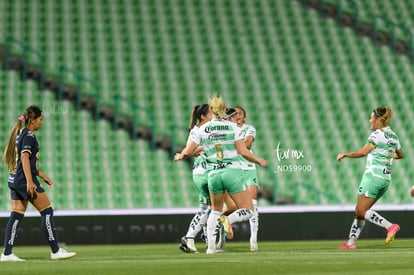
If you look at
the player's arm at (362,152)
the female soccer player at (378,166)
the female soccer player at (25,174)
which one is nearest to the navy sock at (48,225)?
the female soccer player at (25,174)

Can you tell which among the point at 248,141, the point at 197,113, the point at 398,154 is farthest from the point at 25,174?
the point at 398,154

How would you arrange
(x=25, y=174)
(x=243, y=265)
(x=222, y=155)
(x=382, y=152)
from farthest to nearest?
1. (x=382, y=152)
2. (x=222, y=155)
3. (x=25, y=174)
4. (x=243, y=265)

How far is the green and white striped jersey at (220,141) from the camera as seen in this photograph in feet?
48.5

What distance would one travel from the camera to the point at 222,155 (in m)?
14.8

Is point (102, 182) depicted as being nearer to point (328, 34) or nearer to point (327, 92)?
point (327, 92)

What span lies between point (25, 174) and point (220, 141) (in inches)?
107

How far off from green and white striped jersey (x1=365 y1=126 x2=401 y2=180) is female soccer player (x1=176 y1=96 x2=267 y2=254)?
2379 mm

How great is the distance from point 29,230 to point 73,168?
364 cm

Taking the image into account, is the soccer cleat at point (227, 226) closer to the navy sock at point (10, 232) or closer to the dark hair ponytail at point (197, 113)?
the dark hair ponytail at point (197, 113)

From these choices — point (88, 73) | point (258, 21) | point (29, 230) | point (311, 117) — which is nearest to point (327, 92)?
point (311, 117)

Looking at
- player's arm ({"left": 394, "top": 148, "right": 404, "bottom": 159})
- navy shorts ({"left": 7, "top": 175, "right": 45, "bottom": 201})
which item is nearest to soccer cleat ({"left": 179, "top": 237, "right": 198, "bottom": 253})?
navy shorts ({"left": 7, "top": 175, "right": 45, "bottom": 201})

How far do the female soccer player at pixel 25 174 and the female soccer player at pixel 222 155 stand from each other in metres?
2.07

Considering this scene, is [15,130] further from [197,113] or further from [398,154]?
[398,154]

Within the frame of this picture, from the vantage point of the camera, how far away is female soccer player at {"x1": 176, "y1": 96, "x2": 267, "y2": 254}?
14.8 meters
